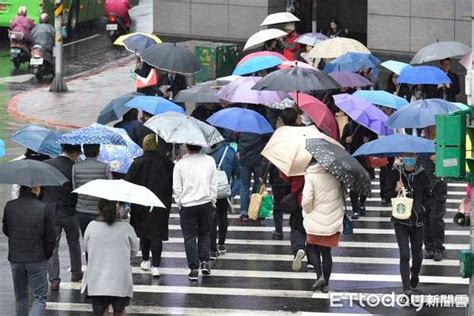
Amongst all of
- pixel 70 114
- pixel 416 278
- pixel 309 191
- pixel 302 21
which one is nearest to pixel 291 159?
pixel 309 191

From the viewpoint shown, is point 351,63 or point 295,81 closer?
point 295,81

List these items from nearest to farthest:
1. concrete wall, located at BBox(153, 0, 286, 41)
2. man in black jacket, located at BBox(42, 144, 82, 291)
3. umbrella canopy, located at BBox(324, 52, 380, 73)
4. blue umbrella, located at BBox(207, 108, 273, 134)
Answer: man in black jacket, located at BBox(42, 144, 82, 291)
blue umbrella, located at BBox(207, 108, 273, 134)
umbrella canopy, located at BBox(324, 52, 380, 73)
concrete wall, located at BBox(153, 0, 286, 41)

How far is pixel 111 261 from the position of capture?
12602mm

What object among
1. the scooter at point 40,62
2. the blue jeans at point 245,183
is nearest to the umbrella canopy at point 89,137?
the blue jeans at point 245,183

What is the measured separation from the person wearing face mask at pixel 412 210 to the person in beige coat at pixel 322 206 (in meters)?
0.66

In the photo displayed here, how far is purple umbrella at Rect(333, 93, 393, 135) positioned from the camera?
18375 millimetres

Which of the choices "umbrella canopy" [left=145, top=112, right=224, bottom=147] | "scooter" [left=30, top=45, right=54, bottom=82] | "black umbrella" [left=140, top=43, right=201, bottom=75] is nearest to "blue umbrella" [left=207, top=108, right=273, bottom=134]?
"umbrella canopy" [left=145, top=112, right=224, bottom=147]

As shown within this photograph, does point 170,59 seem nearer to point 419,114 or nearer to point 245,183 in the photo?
point 245,183

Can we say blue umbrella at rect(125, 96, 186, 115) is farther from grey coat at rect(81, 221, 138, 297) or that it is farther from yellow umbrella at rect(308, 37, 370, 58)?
yellow umbrella at rect(308, 37, 370, 58)

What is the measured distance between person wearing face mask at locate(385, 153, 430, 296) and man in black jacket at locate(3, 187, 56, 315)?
13.6ft

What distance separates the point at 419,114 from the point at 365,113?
1914mm

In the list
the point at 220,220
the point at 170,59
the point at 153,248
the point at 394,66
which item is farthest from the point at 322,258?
the point at 394,66

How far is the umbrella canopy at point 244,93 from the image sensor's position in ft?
60.7

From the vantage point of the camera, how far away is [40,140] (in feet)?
50.2
